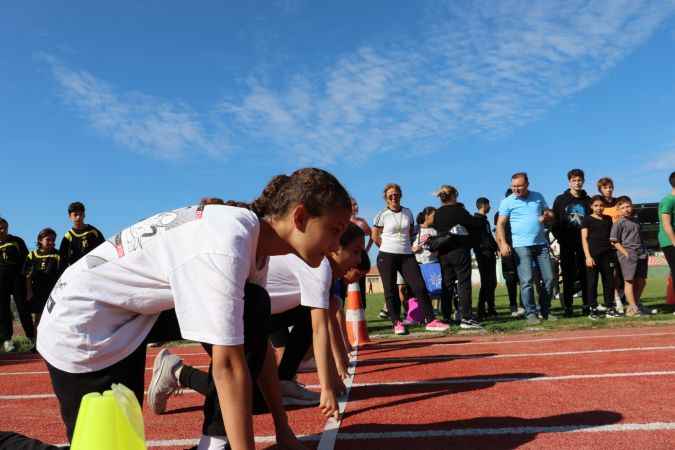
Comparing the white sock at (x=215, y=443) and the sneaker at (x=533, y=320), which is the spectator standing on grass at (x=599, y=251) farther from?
the white sock at (x=215, y=443)

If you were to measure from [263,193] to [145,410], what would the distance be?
1.95 m

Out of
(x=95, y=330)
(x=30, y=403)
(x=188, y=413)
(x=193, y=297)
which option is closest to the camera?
(x=193, y=297)

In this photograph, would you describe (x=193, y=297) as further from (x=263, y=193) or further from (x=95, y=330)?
(x=263, y=193)

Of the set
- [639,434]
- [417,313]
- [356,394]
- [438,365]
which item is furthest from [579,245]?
[639,434]

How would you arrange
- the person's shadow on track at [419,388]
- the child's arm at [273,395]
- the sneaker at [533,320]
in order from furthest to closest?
the sneaker at [533,320], the person's shadow on track at [419,388], the child's arm at [273,395]

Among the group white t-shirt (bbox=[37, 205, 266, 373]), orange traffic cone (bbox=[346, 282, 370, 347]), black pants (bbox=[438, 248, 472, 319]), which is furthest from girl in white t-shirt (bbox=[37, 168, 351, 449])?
black pants (bbox=[438, 248, 472, 319])

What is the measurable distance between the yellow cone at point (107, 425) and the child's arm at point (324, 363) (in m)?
1.43

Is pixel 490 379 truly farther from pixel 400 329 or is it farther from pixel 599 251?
pixel 599 251

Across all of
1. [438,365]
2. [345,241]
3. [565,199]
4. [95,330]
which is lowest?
[438,365]

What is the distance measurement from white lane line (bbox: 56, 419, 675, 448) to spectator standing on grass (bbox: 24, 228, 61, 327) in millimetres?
6476

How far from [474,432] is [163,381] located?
1763mm

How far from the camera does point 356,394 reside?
12.6 ft

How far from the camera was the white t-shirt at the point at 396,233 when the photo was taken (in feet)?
25.2

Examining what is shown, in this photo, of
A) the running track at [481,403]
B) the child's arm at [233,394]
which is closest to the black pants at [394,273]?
the running track at [481,403]
